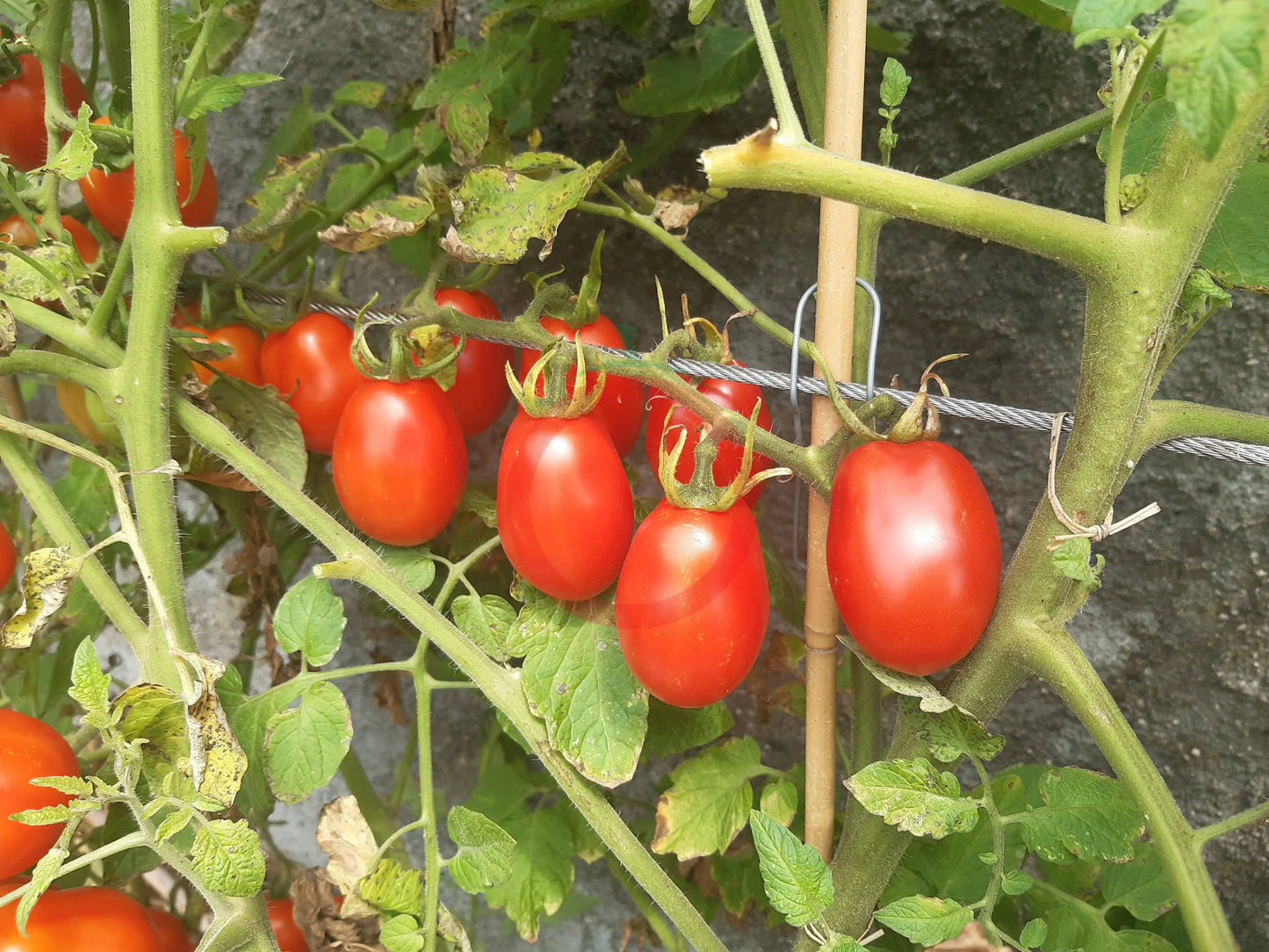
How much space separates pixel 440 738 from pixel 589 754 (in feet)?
2.35

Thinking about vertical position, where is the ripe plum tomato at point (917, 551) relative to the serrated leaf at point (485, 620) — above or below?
above

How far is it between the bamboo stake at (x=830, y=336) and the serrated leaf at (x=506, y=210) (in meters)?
0.16

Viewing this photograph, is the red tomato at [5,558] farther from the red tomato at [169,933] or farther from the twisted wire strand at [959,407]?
the twisted wire strand at [959,407]

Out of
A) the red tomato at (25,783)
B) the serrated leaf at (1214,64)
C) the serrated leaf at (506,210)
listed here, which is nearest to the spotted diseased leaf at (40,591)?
the red tomato at (25,783)

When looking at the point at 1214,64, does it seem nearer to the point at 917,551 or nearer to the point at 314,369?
the point at 917,551

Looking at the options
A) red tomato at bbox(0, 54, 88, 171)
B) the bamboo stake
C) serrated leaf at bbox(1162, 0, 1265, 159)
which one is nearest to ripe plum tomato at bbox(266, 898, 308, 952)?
the bamboo stake

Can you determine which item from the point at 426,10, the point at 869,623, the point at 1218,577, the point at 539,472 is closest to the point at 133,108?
the point at 539,472

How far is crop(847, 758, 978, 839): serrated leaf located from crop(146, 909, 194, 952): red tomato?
0.58 meters

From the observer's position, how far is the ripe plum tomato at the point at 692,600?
53 cm

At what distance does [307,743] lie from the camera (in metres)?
0.61

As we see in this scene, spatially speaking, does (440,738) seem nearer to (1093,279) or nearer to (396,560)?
(396,560)

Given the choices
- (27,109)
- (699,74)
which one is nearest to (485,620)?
(699,74)

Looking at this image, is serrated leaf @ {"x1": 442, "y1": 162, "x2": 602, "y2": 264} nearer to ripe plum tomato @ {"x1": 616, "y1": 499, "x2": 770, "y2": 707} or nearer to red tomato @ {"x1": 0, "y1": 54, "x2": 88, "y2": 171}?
ripe plum tomato @ {"x1": 616, "y1": 499, "x2": 770, "y2": 707}

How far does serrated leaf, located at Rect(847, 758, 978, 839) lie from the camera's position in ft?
1.63
